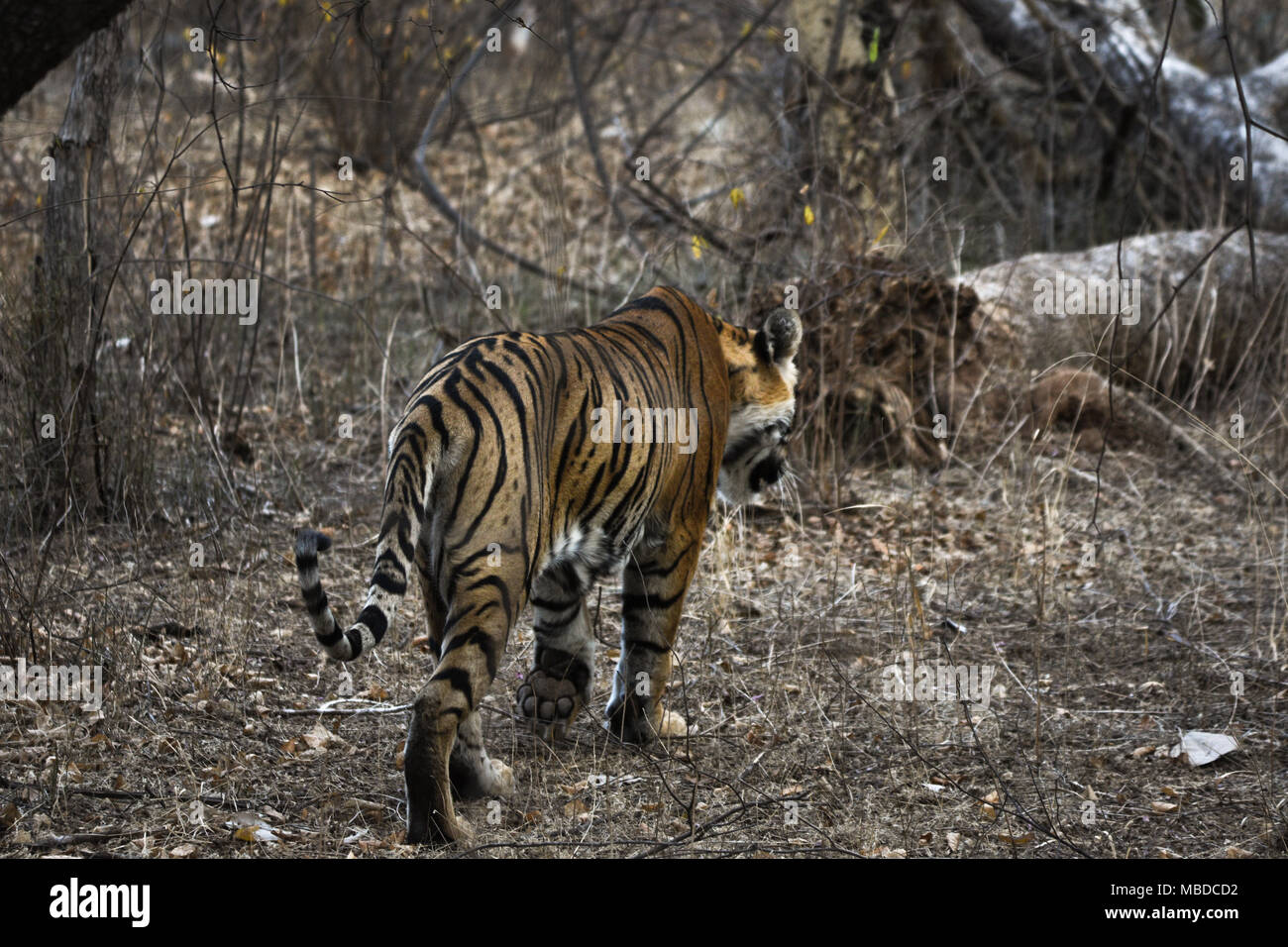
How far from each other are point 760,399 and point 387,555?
2.32 metres

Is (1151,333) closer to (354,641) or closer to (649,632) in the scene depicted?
(649,632)

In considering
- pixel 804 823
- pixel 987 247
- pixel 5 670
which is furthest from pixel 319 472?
pixel 987 247

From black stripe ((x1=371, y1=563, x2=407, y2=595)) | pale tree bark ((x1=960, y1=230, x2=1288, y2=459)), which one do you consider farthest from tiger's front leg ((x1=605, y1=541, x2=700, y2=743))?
pale tree bark ((x1=960, y1=230, x2=1288, y2=459))

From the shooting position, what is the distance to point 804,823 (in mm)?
4180

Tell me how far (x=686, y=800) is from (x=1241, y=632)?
122 inches

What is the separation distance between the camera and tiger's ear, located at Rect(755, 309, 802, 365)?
551cm

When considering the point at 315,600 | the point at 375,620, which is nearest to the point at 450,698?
the point at 375,620

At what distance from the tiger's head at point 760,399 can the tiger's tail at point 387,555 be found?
196 cm

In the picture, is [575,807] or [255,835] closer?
[255,835]

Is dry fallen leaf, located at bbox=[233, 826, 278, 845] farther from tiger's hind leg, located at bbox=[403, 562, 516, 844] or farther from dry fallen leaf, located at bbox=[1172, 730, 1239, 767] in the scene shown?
dry fallen leaf, located at bbox=[1172, 730, 1239, 767]

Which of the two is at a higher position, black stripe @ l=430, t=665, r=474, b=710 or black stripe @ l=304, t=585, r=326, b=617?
black stripe @ l=304, t=585, r=326, b=617

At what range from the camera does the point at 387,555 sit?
3699mm

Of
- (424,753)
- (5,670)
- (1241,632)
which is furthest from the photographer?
(1241,632)
